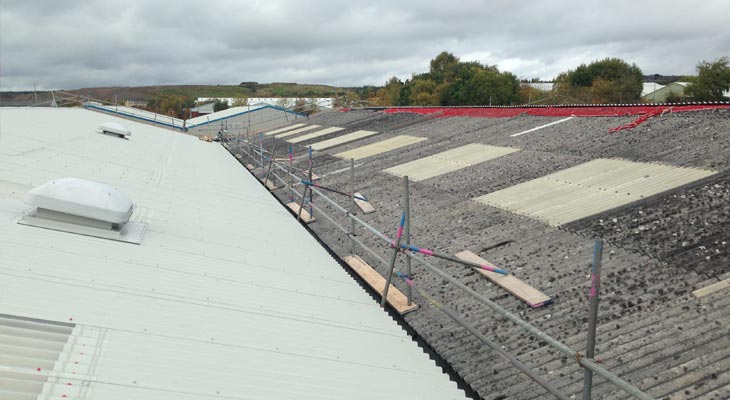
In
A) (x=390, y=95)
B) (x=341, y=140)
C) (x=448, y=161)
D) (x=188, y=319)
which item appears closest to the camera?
(x=188, y=319)

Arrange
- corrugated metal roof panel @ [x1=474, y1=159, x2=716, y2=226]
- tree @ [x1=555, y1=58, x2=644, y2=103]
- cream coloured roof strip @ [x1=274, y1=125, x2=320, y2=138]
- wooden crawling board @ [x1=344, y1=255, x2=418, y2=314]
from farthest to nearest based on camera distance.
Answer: tree @ [x1=555, y1=58, x2=644, y2=103] < cream coloured roof strip @ [x1=274, y1=125, x2=320, y2=138] < corrugated metal roof panel @ [x1=474, y1=159, x2=716, y2=226] < wooden crawling board @ [x1=344, y1=255, x2=418, y2=314]

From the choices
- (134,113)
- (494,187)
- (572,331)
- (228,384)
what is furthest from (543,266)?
(134,113)

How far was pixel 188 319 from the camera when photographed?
182 inches

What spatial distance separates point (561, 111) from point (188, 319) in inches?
706

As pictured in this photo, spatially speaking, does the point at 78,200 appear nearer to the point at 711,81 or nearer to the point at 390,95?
the point at 711,81

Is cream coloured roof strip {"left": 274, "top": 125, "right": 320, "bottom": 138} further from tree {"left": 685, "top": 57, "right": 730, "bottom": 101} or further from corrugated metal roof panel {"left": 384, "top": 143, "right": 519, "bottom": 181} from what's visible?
tree {"left": 685, "top": 57, "right": 730, "bottom": 101}

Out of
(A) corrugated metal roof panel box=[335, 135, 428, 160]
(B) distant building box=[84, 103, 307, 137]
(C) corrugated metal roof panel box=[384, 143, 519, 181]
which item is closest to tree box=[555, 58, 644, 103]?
(B) distant building box=[84, 103, 307, 137]

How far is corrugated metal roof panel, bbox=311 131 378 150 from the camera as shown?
2402 centimetres

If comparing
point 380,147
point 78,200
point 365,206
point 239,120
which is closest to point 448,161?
point 365,206

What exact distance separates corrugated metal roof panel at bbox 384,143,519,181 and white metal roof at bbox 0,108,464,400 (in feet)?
22.4

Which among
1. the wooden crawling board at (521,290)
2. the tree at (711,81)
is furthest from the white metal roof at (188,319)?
the tree at (711,81)

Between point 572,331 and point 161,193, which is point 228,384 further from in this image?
point 161,193

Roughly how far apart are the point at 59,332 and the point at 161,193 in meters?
6.61

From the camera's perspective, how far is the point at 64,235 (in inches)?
228
